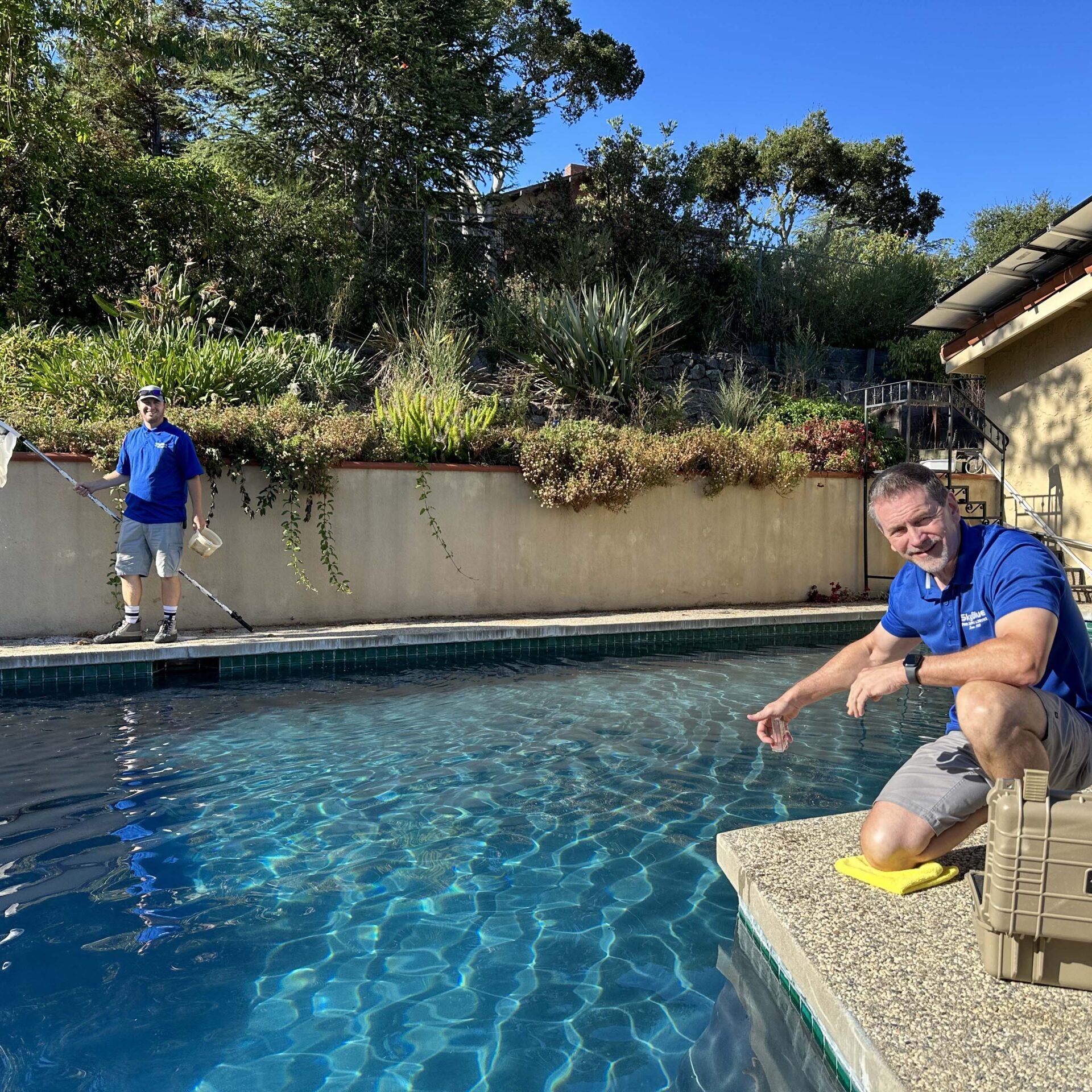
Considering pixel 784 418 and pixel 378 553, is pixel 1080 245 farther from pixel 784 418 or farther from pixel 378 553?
pixel 378 553

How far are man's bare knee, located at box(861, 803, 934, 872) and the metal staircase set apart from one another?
25.2 feet

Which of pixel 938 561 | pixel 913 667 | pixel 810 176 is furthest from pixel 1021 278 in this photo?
pixel 810 176

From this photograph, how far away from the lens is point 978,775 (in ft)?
8.11

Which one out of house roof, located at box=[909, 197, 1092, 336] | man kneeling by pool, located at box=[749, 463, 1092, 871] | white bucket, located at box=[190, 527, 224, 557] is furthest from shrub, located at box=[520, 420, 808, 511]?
man kneeling by pool, located at box=[749, 463, 1092, 871]

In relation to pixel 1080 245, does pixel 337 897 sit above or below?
below

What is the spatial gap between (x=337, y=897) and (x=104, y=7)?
11.3 m

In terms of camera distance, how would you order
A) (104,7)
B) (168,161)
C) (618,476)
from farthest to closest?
(168,161), (104,7), (618,476)

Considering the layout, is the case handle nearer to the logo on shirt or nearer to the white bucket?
the logo on shirt

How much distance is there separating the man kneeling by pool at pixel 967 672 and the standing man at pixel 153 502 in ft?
16.6

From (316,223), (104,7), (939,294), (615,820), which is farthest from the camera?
(939,294)

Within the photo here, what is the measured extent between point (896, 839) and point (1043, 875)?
2.16 feet

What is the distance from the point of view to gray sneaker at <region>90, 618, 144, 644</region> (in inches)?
248

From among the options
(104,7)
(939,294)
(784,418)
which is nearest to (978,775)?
(784,418)

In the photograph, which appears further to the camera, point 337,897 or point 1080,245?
point 1080,245
